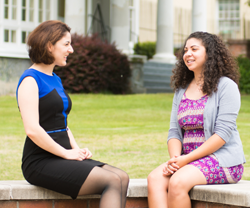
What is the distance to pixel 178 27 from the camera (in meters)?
25.8

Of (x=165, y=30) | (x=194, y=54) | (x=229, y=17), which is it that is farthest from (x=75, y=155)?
(x=229, y=17)

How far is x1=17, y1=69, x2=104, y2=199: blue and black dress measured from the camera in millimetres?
2686

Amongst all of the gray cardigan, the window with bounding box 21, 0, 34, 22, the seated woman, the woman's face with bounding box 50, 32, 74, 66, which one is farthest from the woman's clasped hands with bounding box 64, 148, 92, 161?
the window with bounding box 21, 0, 34, 22

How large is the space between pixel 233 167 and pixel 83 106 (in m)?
7.72

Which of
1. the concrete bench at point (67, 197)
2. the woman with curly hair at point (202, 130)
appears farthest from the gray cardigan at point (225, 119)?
the concrete bench at point (67, 197)

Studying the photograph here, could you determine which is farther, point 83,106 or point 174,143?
point 83,106

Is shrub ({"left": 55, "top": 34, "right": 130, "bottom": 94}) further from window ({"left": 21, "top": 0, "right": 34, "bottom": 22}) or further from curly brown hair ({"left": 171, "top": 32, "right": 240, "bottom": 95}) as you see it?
curly brown hair ({"left": 171, "top": 32, "right": 240, "bottom": 95})

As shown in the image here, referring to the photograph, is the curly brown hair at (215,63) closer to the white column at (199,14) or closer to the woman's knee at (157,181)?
the woman's knee at (157,181)

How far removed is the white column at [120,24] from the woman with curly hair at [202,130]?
11999mm

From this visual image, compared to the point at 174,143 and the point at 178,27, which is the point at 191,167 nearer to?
the point at 174,143

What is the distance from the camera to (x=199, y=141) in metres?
3.13

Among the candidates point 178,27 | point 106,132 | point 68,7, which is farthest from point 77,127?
point 178,27

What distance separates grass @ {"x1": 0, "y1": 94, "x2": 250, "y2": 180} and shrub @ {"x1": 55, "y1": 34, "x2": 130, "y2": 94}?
66 cm

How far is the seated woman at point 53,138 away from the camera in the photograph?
2680 mm
